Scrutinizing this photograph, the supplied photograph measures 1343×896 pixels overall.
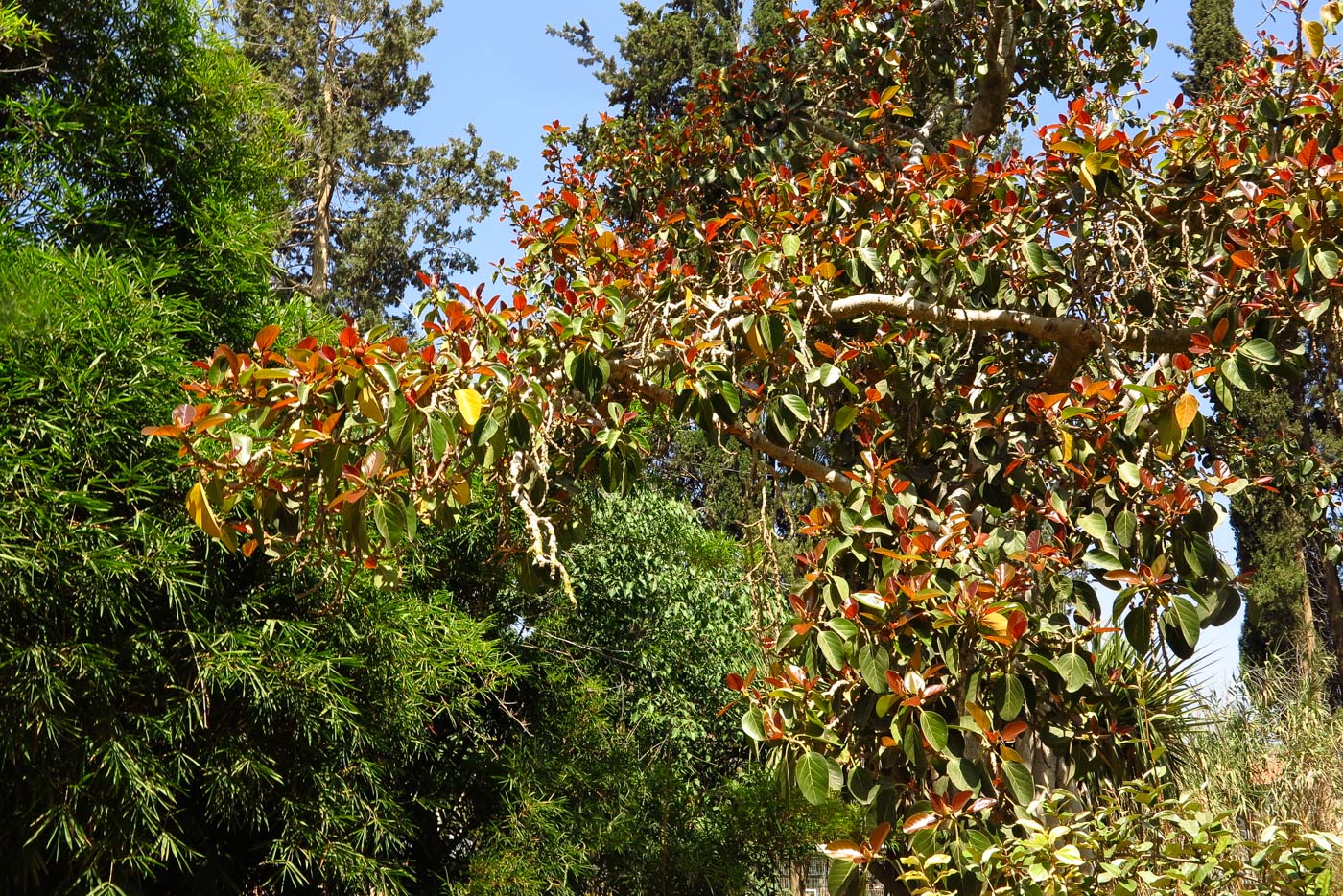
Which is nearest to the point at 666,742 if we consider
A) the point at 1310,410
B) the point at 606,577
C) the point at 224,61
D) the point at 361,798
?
the point at 606,577

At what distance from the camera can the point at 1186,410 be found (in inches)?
76.2

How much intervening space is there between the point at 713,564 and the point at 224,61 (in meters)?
3.48

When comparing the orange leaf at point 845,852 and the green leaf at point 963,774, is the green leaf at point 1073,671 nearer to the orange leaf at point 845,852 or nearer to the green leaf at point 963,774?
the green leaf at point 963,774

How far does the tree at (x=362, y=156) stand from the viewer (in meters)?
10.9

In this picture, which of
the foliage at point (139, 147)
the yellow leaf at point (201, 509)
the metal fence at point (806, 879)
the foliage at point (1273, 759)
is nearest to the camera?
the yellow leaf at point (201, 509)

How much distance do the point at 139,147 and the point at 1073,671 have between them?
11.4ft

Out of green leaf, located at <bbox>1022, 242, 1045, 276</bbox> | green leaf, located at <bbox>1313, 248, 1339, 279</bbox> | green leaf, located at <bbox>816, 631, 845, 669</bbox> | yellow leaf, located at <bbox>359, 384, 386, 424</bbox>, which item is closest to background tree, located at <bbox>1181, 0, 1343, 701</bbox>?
green leaf, located at <bbox>1022, 242, 1045, 276</bbox>

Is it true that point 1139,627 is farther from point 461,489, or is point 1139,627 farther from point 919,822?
point 461,489

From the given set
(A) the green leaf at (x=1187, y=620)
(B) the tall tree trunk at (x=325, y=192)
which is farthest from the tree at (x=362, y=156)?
(A) the green leaf at (x=1187, y=620)

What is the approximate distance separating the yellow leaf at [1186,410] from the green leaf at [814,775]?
0.91 metres

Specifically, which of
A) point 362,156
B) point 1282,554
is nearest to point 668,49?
point 362,156

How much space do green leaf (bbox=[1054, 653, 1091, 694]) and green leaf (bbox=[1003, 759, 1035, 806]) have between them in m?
0.18

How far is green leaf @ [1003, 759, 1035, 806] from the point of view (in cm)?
201

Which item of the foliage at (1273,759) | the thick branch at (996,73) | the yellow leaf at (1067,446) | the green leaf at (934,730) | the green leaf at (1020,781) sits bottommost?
the foliage at (1273,759)
